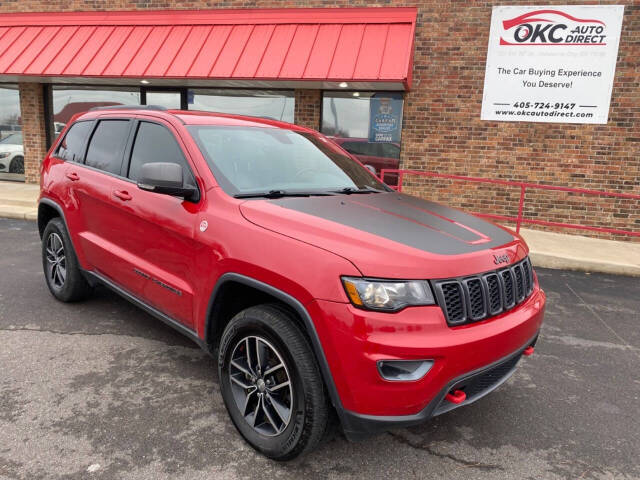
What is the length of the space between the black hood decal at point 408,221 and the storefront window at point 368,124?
22.5ft

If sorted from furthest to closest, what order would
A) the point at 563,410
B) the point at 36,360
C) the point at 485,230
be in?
the point at 36,360 < the point at 563,410 < the point at 485,230

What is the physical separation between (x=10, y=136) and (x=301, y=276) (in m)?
13.6

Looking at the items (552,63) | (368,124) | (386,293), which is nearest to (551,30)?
(552,63)

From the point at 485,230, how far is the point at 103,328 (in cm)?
321

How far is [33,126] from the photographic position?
1210cm

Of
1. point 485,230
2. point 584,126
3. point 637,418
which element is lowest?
point 637,418

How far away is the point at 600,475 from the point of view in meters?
2.48

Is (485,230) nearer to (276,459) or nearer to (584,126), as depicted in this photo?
(276,459)

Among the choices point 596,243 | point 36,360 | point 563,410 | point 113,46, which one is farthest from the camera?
point 113,46

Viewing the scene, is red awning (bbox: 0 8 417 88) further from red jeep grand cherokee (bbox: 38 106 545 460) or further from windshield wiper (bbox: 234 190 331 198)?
windshield wiper (bbox: 234 190 331 198)

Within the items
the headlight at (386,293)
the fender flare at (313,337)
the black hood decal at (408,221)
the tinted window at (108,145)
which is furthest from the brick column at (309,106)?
the headlight at (386,293)

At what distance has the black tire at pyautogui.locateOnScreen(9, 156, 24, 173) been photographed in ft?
41.5

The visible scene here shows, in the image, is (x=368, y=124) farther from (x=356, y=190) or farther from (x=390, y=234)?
(x=390, y=234)

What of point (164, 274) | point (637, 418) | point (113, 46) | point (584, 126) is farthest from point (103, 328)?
point (584, 126)
